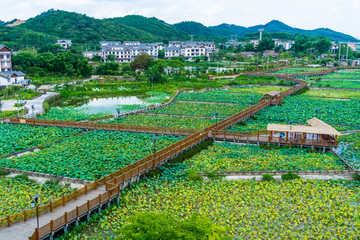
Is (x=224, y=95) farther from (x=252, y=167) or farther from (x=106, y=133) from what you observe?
(x=252, y=167)

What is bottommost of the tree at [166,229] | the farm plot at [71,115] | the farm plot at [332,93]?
the farm plot at [71,115]

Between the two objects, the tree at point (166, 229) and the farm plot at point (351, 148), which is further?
the farm plot at point (351, 148)

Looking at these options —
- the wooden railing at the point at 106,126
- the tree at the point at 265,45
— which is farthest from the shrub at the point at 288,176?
the tree at the point at 265,45

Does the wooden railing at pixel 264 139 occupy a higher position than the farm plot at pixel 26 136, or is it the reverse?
the wooden railing at pixel 264 139

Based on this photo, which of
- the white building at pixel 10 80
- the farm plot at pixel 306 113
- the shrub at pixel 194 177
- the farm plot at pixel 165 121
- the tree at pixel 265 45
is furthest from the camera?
the tree at pixel 265 45

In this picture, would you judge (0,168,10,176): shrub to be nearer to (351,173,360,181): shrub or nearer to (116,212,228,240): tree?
(116,212,228,240): tree

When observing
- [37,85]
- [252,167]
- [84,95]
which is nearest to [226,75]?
[84,95]

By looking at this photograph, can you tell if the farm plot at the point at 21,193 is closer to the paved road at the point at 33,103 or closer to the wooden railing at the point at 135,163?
the wooden railing at the point at 135,163
